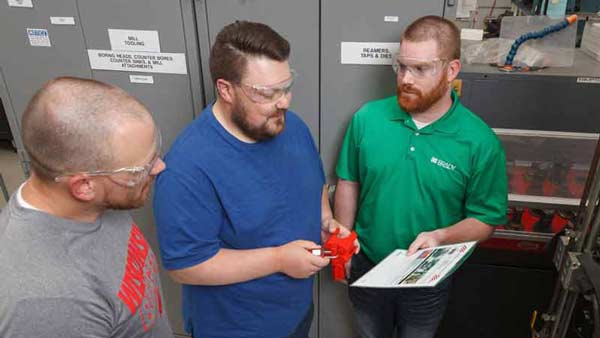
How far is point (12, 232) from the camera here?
894 millimetres

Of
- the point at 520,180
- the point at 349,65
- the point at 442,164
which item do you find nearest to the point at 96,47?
the point at 349,65

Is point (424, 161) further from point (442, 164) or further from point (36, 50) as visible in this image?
point (36, 50)

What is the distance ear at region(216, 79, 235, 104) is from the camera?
4.23 ft

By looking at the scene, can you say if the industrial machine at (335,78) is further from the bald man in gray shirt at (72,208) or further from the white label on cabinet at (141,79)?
the bald man in gray shirt at (72,208)

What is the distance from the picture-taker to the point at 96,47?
5.96 feet

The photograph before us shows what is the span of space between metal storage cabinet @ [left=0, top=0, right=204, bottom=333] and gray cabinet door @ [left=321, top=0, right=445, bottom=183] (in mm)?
526

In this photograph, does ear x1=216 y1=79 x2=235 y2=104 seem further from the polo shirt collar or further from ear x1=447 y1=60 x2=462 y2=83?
ear x1=447 y1=60 x2=462 y2=83

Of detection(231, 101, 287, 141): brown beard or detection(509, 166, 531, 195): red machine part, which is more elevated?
detection(231, 101, 287, 141): brown beard

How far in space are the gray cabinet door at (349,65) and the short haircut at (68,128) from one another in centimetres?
96

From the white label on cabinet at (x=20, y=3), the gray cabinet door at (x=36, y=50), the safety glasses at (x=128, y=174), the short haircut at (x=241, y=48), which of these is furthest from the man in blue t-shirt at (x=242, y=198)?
the white label on cabinet at (x=20, y=3)

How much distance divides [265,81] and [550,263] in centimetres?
170

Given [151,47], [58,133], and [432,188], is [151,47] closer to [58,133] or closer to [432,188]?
[58,133]

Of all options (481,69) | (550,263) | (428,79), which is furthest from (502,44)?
(550,263)

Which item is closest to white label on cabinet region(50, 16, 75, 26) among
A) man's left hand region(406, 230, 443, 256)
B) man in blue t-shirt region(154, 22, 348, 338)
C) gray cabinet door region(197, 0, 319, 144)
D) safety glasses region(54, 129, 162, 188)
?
gray cabinet door region(197, 0, 319, 144)
